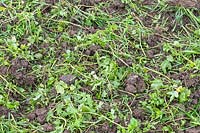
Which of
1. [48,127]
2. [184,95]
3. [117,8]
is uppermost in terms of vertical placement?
[117,8]

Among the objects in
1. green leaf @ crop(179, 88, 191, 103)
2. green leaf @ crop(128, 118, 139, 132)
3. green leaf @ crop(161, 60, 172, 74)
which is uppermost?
green leaf @ crop(161, 60, 172, 74)

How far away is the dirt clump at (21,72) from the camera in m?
3.21

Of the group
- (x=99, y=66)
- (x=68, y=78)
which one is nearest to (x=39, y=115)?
(x=68, y=78)

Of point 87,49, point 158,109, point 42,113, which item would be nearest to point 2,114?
point 42,113

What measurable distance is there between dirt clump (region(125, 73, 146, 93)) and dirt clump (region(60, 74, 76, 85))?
353 millimetres

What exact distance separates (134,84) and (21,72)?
2.50 ft

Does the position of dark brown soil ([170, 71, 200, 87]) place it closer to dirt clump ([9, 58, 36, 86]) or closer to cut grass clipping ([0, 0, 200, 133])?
cut grass clipping ([0, 0, 200, 133])

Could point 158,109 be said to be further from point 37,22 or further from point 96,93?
point 37,22

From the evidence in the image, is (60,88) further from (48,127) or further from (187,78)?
(187,78)

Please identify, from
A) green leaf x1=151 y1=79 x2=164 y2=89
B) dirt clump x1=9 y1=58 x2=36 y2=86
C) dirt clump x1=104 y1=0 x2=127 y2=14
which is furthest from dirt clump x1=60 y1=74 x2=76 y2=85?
dirt clump x1=104 y1=0 x2=127 y2=14

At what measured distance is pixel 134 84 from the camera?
10.4 ft

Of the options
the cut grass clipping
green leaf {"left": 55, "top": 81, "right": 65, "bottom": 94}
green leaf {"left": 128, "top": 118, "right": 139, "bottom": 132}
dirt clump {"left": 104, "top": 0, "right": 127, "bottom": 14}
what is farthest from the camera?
dirt clump {"left": 104, "top": 0, "right": 127, "bottom": 14}

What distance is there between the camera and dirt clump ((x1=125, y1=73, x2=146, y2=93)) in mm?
3127

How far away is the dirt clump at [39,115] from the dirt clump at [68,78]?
0.26 metres
